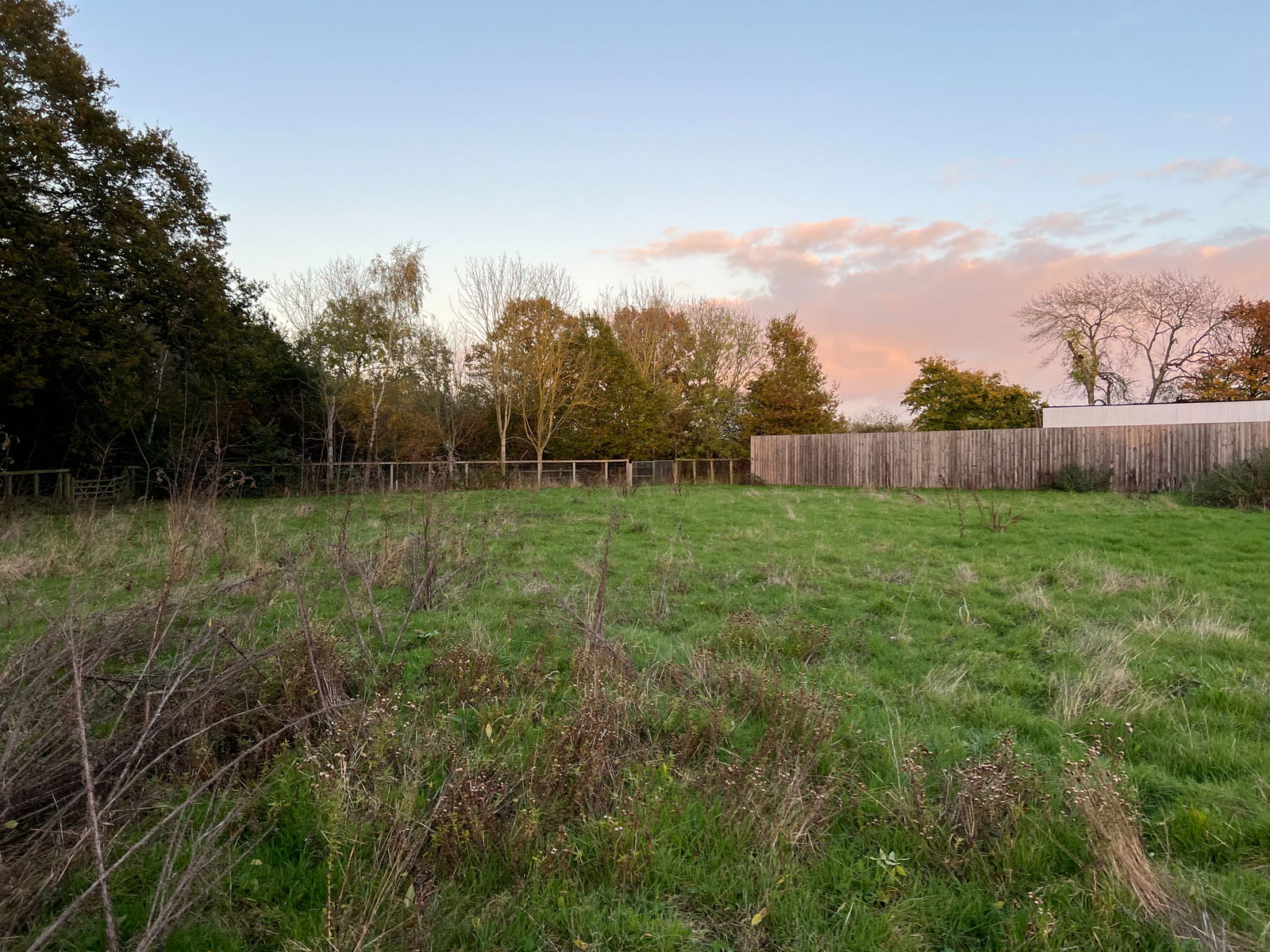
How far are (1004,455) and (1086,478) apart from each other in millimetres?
2368

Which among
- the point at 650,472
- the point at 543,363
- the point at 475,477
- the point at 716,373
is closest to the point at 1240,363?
the point at 716,373

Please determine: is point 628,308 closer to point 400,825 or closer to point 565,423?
point 565,423

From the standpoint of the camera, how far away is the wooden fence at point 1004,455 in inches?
699

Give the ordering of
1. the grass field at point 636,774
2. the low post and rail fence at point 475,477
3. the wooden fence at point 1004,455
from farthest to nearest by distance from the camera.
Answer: the wooden fence at point 1004,455 < the low post and rail fence at point 475,477 < the grass field at point 636,774

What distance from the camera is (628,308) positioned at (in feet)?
107

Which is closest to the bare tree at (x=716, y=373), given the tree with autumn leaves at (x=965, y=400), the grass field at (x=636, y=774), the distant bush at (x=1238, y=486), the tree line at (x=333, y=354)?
the tree line at (x=333, y=354)

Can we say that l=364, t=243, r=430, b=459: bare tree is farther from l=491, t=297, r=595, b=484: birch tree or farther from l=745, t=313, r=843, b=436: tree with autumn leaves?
l=745, t=313, r=843, b=436: tree with autumn leaves

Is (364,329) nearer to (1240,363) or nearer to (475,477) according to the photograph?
(475,477)

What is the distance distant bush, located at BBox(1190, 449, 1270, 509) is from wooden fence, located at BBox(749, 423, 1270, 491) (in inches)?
63.6

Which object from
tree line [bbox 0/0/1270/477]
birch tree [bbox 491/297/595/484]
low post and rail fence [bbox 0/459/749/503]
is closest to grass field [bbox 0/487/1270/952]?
tree line [bbox 0/0/1270/477]

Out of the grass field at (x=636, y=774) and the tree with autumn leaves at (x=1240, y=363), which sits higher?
the tree with autumn leaves at (x=1240, y=363)

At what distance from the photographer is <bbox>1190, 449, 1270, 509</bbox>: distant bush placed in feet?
39.4

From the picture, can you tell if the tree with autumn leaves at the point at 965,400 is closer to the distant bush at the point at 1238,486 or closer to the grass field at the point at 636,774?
the distant bush at the point at 1238,486

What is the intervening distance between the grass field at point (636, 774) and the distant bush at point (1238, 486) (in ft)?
31.9
